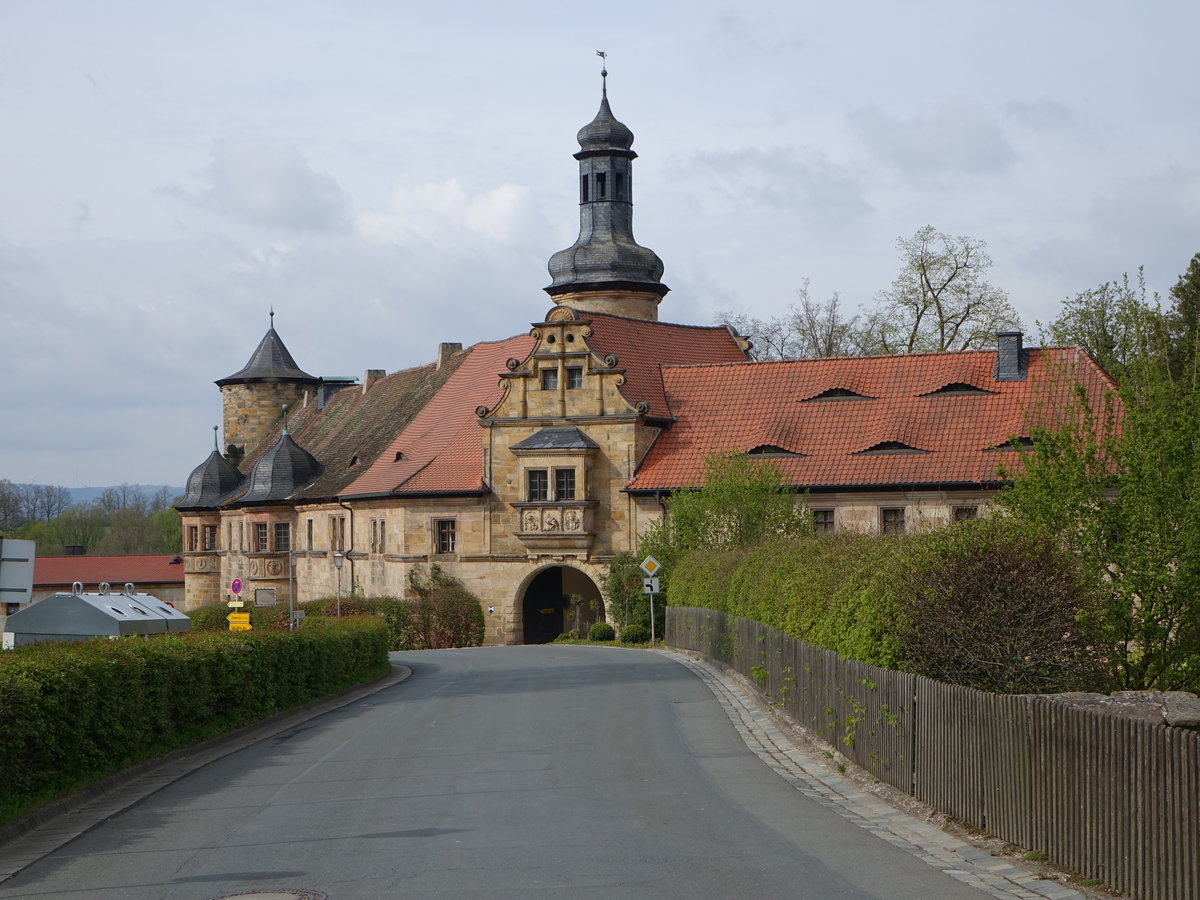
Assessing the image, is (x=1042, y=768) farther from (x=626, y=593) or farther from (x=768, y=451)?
(x=768, y=451)

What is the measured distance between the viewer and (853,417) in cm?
4744

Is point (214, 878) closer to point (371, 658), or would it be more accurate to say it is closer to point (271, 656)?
point (271, 656)

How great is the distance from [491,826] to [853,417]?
3701 cm

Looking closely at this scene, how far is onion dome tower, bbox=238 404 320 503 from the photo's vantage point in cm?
6109

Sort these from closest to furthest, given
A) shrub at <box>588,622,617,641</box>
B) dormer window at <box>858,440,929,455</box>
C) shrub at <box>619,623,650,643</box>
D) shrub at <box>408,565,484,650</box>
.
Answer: shrub at <box>619,623,650,643</box> → dormer window at <box>858,440,929,455</box> → shrub at <box>588,622,617,641</box> → shrub at <box>408,565,484,650</box>

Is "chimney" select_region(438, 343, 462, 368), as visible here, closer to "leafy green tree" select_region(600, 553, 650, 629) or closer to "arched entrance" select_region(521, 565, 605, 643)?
"arched entrance" select_region(521, 565, 605, 643)

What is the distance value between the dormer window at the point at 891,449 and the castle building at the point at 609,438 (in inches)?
2.3

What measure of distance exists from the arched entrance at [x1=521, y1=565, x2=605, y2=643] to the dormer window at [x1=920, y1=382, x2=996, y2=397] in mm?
12864

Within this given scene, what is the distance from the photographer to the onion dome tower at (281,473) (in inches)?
2405

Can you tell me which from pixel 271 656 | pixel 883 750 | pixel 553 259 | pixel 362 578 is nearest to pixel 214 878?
pixel 883 750

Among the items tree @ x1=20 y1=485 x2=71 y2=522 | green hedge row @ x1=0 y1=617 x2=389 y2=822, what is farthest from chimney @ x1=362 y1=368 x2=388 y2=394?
tree @ x1=20 y1=485 x2=71 y2=522

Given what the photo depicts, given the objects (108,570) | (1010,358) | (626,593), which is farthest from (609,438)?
(108,570)

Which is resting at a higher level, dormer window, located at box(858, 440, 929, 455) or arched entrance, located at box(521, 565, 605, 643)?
dormer window, located at box(858, 440, 929, 455)

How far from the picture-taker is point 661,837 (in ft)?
36.6
